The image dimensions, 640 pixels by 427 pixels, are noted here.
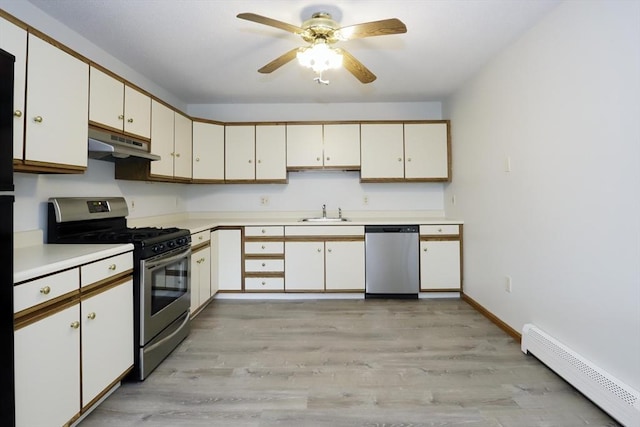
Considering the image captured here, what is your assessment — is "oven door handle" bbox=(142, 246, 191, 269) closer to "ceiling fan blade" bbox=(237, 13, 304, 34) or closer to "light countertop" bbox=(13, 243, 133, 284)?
"light countertop" bbox=(13, 243, 133, 284)

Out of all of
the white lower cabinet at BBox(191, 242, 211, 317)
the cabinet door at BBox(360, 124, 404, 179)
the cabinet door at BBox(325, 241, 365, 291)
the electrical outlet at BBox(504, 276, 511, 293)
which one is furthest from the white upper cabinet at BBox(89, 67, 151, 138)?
the electrical outlet at BBox(504, 276, 511, 293)

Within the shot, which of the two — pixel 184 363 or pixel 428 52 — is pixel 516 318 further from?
pixel 184 363

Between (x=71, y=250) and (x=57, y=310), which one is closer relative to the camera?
(x=57, y=310)

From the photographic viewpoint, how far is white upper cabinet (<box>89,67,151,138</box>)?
79.4 inches

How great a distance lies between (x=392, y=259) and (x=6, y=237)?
3101 millimetres

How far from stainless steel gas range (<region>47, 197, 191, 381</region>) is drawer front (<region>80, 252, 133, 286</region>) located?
0.07m

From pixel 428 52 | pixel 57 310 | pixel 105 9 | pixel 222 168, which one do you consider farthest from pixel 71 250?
pixel 428 52

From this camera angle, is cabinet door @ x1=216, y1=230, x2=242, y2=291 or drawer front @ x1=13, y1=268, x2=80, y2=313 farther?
cabinet door @ x1=216, y1=230, x2=242, y2=291

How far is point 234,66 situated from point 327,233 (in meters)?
1.94

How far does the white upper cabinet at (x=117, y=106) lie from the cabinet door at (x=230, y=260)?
4.41 feet

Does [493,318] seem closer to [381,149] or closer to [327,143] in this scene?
[381,149]

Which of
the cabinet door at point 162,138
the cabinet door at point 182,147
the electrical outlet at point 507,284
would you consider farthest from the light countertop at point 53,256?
the electrical outlet at point 507,284

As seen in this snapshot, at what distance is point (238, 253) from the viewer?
349 centimetres

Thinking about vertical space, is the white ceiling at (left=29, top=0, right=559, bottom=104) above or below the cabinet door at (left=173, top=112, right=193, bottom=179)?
above
